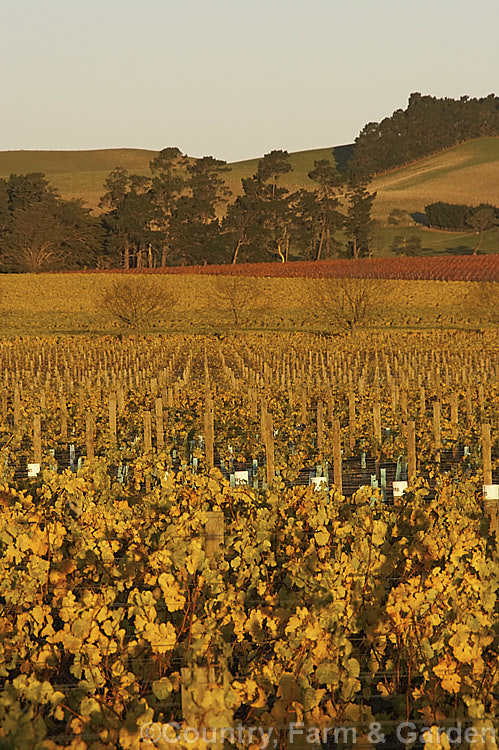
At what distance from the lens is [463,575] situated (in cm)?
650

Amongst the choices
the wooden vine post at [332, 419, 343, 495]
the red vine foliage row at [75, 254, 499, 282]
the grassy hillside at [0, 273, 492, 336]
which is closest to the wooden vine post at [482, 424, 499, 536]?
the wooden vine post at [332, 419, 343, 495]

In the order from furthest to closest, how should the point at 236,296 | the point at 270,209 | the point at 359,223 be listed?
the point at 359,223 → the point at 270,209 → the point at 236,296

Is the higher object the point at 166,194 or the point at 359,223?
the point at 166,194

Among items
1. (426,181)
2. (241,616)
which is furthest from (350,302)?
(426,181)

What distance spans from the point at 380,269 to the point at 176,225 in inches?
1248

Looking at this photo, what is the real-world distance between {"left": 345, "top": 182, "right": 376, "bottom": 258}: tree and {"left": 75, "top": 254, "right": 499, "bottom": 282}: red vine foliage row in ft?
93.1

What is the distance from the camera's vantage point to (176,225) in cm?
10494

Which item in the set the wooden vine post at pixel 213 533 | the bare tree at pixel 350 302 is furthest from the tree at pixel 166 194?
the wooden vine post at pixel 213 533

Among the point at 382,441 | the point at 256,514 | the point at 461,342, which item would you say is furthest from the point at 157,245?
the point at 256,514

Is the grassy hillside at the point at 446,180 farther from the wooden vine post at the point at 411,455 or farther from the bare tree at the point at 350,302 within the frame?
the wooden vine post at the point at 411,455

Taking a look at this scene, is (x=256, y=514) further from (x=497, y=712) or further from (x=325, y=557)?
(x=497, y=712)

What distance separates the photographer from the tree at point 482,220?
131250 millimetres

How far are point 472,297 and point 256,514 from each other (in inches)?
2109

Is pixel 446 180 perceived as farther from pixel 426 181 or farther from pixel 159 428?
pixel 159 428
